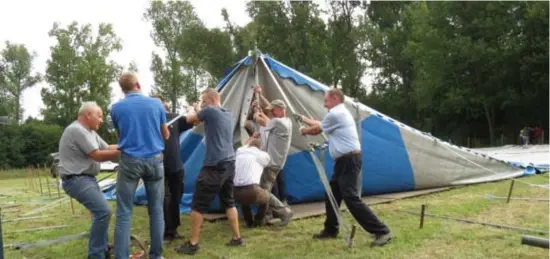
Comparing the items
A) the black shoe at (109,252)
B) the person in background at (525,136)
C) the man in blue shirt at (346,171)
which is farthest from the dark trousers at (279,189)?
the person in background at (525,136)

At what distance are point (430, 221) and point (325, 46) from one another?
2987 cm

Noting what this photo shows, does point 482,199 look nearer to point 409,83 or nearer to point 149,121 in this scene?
point 149,121

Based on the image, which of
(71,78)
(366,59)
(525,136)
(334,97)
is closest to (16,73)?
(71,78)

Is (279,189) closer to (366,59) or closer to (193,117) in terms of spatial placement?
(193,117)

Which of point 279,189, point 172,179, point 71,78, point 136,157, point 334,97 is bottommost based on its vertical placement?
point 279,189

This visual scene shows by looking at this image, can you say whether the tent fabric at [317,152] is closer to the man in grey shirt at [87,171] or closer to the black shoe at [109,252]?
the black shoe at [109,252]

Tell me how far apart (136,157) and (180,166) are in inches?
51.0

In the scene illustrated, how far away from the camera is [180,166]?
5371 mm

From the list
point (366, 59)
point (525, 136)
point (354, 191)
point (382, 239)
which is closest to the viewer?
point (382, 239)

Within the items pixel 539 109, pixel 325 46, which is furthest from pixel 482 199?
pixel 325 46

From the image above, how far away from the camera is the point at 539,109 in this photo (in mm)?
29250

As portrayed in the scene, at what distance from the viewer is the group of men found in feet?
13.6

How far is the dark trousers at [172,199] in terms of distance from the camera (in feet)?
17.2

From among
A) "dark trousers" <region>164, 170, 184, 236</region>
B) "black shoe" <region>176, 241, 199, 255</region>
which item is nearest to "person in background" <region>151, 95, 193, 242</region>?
"dark trousers" <region>164, 170, 184, 236</region>
